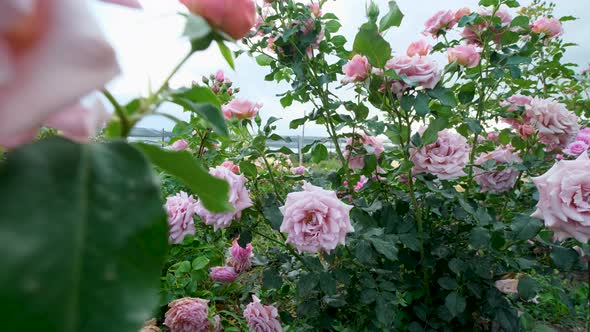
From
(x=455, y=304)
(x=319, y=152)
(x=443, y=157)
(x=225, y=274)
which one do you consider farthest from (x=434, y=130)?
(x=225, y=274)

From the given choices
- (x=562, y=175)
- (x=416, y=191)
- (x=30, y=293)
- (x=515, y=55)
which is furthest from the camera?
(x=416, y=191)

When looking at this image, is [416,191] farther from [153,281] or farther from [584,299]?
[584,299]

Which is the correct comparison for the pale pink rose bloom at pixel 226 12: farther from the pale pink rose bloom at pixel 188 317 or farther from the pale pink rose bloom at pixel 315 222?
the pale pink rose bloom at pixel 188 317

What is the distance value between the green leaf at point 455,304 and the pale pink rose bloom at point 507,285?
0.54ft

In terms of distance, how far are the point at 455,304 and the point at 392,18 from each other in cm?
78

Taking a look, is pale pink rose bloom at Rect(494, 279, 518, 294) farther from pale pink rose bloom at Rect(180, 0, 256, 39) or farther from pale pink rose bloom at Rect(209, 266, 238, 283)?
pale pink rose bloom at Rect(180, 0, 256, 39)

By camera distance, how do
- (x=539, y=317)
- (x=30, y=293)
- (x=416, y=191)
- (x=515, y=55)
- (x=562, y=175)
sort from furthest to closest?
(x=539, y=317), (x=416, y=191), (x=515, y=55), (x=562, y=175), (x=30, y=293)

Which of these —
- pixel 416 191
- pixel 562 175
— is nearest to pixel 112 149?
pixel 562 175

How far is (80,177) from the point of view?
0.17 m

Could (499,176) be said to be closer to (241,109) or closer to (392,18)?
(392,18)

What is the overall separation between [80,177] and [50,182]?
12 millimetres

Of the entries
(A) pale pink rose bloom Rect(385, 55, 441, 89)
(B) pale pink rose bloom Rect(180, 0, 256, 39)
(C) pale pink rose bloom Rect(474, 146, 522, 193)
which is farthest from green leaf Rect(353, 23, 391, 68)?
(B) pale pink rose bloom Rect(180, 0, 256, 39)

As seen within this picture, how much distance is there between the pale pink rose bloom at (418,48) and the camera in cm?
104

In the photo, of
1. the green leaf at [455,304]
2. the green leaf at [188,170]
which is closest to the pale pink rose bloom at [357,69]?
the green leaf at [455,304]
